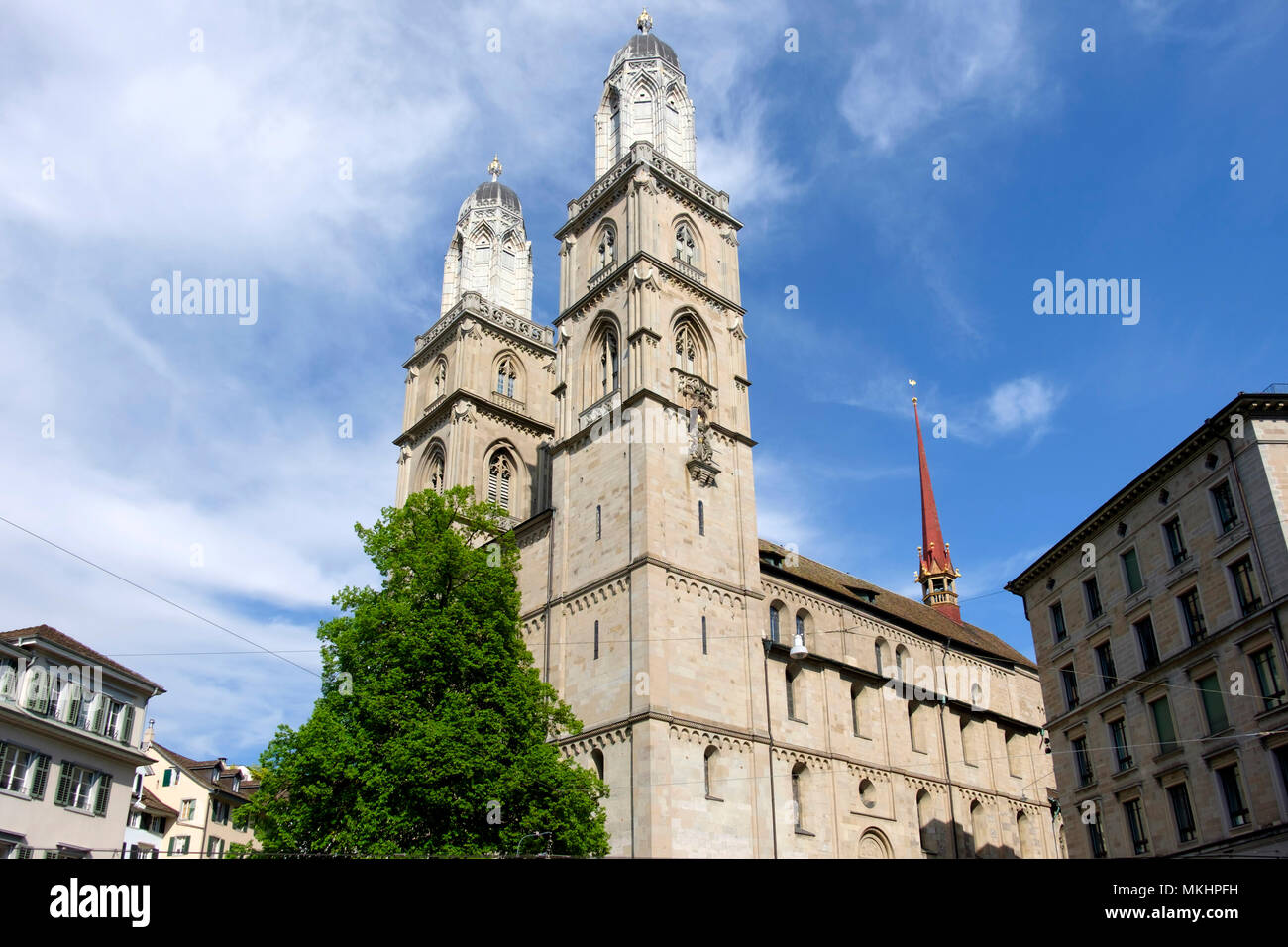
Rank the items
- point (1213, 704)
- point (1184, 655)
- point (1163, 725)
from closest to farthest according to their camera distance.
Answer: point (1213, 704) → point (1184, 655) → point (1163, 725)

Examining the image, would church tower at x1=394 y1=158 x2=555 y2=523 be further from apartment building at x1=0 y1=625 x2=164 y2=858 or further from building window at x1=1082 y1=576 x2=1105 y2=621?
building window at x1=1082 y1=576 x2=1105 y2=621

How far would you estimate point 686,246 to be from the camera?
46.6 metres

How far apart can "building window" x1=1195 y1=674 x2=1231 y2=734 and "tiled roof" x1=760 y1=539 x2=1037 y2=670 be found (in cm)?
1711

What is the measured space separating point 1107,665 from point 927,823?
13414 mm

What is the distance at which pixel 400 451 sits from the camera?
5647 centimetres

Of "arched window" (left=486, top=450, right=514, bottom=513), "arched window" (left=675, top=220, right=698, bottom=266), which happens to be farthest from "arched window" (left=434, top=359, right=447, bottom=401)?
"arched window" (left=675, top=220, right=698, bottom=266)

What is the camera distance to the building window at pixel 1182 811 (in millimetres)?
29234

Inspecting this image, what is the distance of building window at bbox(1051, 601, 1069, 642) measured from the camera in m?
37.8

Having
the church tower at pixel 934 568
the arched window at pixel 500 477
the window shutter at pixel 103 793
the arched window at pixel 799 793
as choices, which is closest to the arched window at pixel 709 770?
the arched window at pixel 799 793

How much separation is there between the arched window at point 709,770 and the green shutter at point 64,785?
20286 millimetres

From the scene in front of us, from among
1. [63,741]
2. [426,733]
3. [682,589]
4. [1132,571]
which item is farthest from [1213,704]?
[63,741]

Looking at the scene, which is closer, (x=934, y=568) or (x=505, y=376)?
(x=505, y=376)

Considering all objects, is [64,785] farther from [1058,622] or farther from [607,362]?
[1058,622]
